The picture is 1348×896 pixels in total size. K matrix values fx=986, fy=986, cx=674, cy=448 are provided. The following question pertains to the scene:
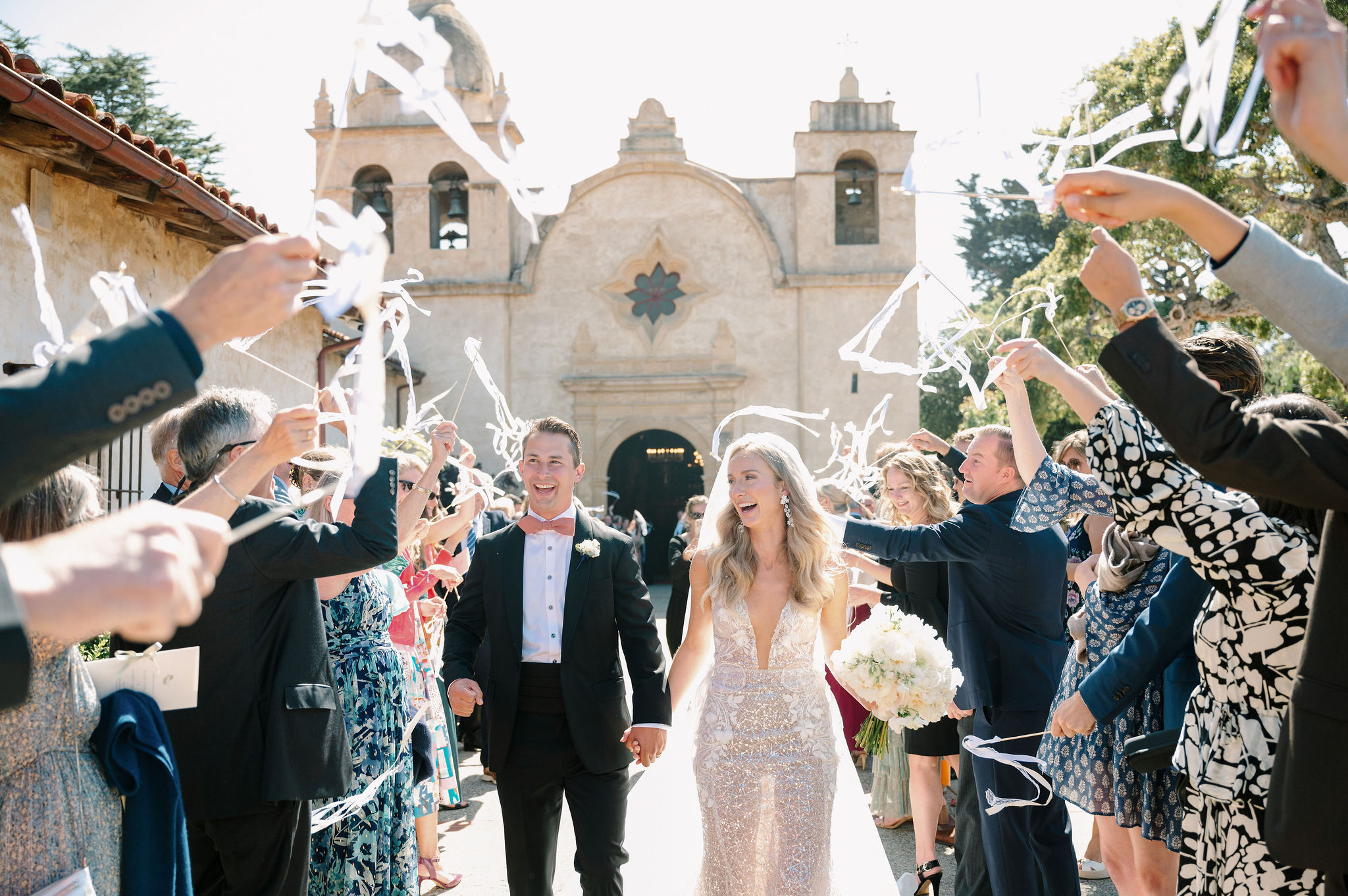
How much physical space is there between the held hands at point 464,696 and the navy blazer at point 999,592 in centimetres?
176

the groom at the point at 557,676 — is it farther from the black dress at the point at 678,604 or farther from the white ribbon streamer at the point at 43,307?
the black dress at the point at 678,604

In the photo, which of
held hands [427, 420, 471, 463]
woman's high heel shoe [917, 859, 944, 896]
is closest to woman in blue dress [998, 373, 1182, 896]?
woman's high heel shoe [917, 859, 944, 896]

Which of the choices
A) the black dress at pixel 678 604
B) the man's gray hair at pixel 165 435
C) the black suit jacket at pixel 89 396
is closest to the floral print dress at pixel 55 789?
the black suit jacket at pixel 89 396

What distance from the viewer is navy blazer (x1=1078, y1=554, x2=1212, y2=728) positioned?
314cm

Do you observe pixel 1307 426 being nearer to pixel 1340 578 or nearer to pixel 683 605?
pixel 1340 578

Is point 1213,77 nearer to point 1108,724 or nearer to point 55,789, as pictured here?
point 1108,724

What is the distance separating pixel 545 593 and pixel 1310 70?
134 inches

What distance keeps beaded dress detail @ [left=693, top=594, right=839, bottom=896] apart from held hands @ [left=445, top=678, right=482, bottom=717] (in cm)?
95

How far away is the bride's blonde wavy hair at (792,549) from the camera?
4199 millimetres

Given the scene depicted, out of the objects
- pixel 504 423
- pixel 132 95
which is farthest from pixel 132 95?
pixel 504 423

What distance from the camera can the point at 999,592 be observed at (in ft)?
14.7

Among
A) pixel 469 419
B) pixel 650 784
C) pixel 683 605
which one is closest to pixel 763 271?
pixel 469 419

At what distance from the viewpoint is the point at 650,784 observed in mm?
6574

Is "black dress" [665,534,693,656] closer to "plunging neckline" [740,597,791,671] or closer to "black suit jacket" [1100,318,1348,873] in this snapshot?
"plunging neckline" [740,597,791,671]
